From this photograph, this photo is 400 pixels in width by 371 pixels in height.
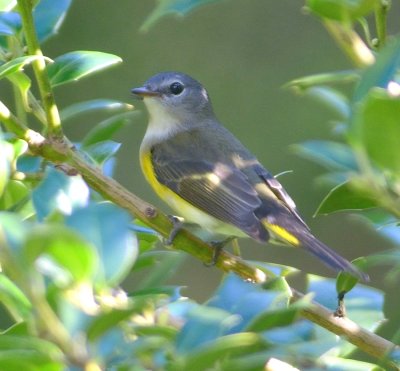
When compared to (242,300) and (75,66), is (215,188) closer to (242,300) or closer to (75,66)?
(75,66)

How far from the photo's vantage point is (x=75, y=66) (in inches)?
65.3

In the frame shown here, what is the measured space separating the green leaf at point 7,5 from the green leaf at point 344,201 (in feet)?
2.28

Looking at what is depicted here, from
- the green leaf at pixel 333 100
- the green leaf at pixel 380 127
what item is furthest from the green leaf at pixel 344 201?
the green leaf at pixel 380 127

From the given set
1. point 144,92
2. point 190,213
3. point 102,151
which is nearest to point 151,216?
point 102,151

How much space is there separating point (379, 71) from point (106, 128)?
850mm

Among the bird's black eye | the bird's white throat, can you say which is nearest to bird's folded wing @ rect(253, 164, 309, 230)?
the bird's white throat

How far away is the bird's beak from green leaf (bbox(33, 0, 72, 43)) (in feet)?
4.79

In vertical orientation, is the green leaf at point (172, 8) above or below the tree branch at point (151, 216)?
above

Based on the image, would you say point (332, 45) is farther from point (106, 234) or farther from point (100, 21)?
point (106, 234)

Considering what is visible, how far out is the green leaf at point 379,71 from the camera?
3.52ft

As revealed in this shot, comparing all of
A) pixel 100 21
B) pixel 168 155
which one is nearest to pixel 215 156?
pixel 168 155

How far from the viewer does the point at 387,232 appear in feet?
4.98

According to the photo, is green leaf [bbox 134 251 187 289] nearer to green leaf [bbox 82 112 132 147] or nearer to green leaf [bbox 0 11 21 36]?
green leaf [bbox 82 112 132 147]

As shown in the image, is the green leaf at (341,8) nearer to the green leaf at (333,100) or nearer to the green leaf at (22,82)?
the green leaf at (333,100)
